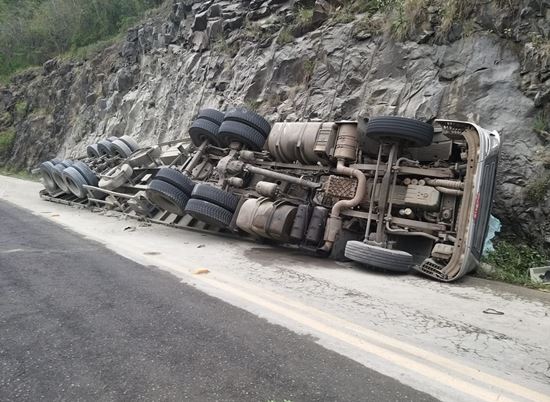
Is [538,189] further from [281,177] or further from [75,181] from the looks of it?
[75,181]

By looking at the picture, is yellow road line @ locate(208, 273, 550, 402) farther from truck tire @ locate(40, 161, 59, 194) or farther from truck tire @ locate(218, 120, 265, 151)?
truck tire @ locate(40, 161, 59, 194)

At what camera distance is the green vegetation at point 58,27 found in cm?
2948

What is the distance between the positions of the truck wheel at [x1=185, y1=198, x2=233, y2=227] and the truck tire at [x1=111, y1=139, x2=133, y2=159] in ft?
16.8

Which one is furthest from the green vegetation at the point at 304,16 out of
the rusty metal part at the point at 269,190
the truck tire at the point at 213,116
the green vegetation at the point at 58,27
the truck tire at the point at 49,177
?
the green vegetation at the point at 58,27

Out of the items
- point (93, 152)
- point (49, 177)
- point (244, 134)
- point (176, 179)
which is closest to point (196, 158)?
point (176, 179)

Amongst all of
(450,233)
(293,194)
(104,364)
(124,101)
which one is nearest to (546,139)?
(450,233)

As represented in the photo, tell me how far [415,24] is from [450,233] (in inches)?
186

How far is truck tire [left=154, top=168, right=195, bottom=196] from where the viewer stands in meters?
6.60

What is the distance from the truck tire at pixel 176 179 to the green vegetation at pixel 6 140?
83.3 feet

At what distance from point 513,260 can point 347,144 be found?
2508 millimetres

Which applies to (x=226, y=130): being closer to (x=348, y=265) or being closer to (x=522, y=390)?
(x=348, y=265)

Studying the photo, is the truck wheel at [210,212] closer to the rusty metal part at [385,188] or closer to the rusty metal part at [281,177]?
the rusty metal part at [281,177]

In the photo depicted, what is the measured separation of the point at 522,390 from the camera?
2018mm

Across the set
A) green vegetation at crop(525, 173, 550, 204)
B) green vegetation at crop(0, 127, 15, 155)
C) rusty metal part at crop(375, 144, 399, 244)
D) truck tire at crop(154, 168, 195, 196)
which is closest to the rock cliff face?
green vegetation at crop(525, 173, 550, 204)
